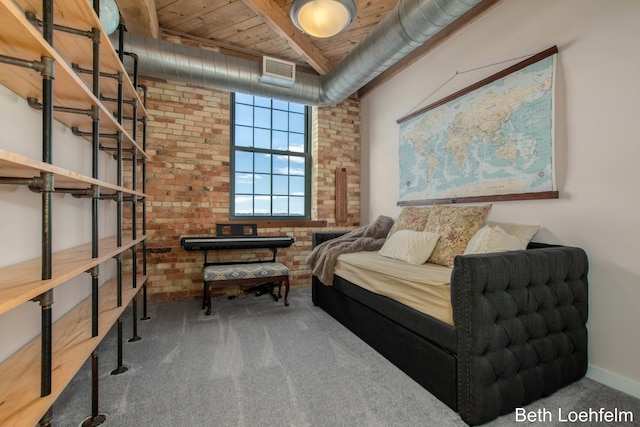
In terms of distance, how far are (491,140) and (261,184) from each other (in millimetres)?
2798

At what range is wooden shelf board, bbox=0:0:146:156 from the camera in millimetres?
897

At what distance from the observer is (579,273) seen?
1786 millimetres

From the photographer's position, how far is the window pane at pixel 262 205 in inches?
160

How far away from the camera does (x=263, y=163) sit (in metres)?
4.12

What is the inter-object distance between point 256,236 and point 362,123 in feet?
7.79

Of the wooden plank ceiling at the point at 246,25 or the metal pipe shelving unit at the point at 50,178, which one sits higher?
the wooden plank ceiling at the point at 246,25

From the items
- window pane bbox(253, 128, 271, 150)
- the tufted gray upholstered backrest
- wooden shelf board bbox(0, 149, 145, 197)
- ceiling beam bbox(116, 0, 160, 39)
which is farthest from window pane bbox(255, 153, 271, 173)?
the tufted gray upholstered backrest

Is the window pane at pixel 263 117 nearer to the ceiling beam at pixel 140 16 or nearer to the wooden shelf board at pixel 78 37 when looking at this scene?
the ceiling beam at pixel 140 16

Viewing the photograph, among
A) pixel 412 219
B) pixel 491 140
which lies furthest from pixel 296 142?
pixel 491 140

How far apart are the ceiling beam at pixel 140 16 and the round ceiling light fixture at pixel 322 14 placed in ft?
5.24

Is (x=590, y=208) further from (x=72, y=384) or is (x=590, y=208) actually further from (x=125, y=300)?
(x=72, y=384)

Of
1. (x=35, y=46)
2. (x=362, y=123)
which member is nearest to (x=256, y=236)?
(x=362, y=123)

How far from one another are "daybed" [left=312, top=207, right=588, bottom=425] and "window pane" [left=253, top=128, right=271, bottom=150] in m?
2.98

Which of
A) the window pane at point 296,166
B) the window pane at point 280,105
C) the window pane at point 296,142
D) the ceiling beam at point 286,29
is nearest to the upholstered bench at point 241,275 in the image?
the window pane at point 296,166
